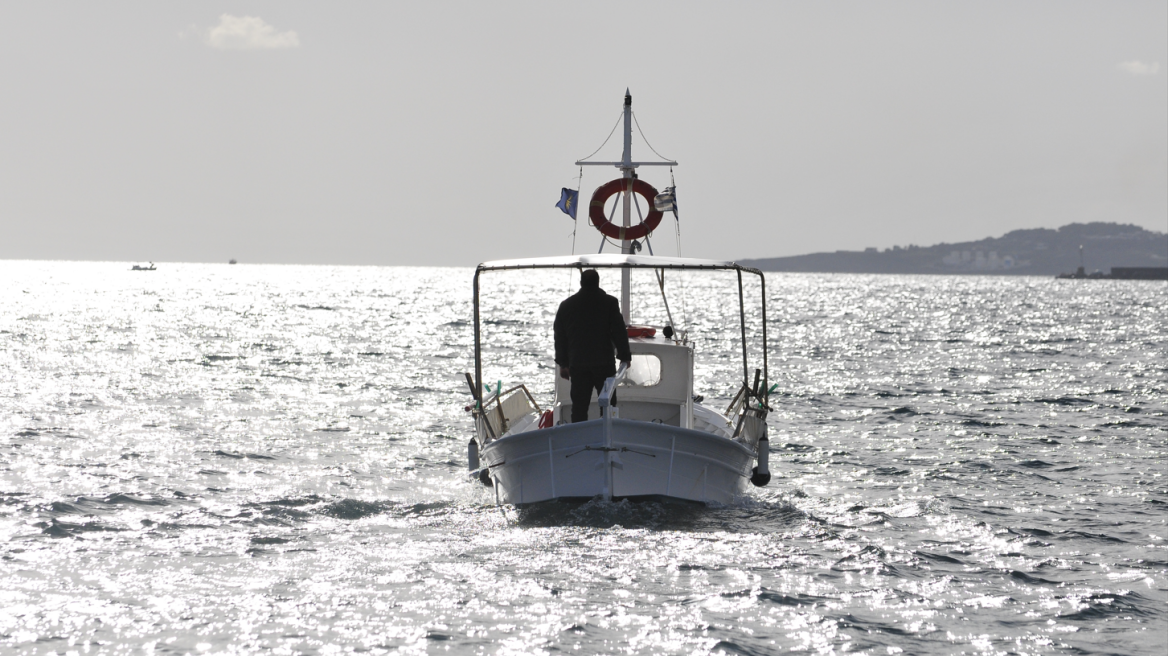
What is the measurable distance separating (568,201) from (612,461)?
4827mm

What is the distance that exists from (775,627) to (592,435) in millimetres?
3518

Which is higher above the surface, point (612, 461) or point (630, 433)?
point (630, 433)

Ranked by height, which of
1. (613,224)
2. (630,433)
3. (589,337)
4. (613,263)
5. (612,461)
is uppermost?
(613,224)

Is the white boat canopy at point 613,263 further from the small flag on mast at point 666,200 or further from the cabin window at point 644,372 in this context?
the small flag on mast at point 666,200

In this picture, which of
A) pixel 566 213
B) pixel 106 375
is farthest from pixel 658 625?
pixel 106 375

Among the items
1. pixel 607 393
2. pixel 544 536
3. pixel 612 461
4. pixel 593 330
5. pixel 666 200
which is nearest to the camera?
pixel 544 536

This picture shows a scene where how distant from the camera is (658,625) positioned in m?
7.94

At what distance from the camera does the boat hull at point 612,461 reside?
1117cm

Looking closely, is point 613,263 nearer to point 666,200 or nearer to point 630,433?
point 630,433

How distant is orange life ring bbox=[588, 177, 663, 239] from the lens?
48.4ft

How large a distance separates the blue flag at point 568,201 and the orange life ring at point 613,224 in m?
0.26

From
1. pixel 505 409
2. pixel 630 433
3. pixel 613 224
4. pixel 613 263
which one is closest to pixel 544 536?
pixel 630 433

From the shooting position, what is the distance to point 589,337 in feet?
38.8

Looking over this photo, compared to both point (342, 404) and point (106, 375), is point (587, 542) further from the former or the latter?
point (106, 375)
